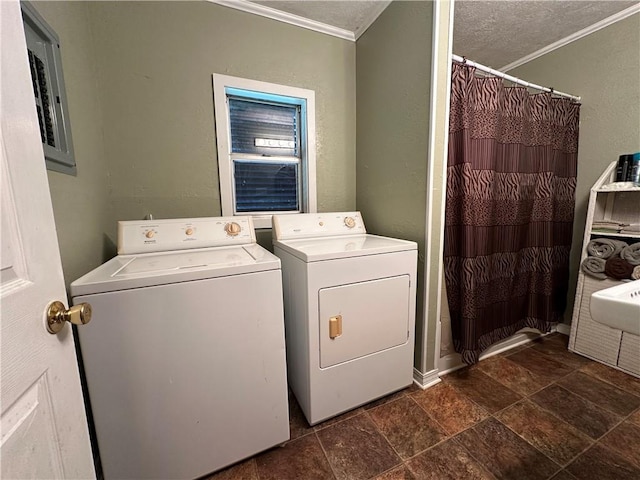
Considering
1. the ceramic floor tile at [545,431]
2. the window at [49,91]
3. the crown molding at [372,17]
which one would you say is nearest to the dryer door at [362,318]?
the ceramic floor tile at [545,431]

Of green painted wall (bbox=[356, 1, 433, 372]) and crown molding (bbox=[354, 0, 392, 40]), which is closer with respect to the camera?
green painted wall (bbox=[356, 1, 433, 372])

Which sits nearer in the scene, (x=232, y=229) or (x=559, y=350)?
(x=232, y=229)

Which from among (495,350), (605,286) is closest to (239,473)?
(495,350)

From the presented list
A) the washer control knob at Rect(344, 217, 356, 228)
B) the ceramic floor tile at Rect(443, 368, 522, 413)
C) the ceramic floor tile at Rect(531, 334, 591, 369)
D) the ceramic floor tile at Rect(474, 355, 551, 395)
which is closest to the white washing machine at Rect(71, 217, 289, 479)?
the washer control knob at Rect(344, 217, 356, 228)

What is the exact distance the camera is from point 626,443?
49.4 inches

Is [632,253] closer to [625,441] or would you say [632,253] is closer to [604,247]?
[604,247]

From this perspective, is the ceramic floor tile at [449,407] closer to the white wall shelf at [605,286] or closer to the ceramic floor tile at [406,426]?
the ceramic floor tile at [406,426]

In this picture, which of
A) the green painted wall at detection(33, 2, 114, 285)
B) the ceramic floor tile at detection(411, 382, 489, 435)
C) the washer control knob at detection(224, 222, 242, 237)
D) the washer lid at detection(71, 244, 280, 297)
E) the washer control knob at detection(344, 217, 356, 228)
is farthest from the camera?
the washer control knob at detection(344, 217, 356, 228)

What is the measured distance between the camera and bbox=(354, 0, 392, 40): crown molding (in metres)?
1.70

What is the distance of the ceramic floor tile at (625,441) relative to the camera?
120 centimetres

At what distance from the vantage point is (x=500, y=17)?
1871 millimetres

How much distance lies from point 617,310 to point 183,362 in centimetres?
141

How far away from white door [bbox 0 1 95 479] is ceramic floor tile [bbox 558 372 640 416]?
2.45 m

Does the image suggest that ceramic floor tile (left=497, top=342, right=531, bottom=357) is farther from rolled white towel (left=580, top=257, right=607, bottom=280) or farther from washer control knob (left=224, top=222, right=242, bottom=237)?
washer control knob (left=224, top=222, right=242, bottom=237)
